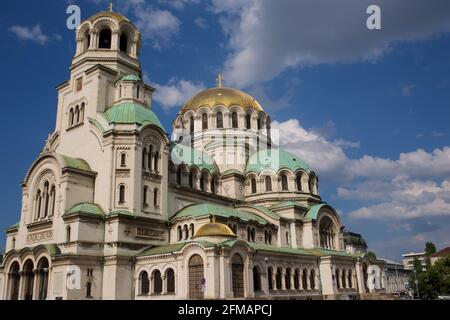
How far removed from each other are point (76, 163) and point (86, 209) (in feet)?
15.6

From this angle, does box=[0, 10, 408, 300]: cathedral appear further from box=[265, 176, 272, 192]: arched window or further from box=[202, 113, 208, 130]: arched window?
box=[202, 113, 208, 130]: arched window

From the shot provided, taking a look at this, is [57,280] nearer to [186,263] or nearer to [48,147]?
[186,263]

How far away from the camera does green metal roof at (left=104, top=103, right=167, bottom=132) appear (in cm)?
3678

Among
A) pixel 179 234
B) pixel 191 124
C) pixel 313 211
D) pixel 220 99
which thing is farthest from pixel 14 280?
pixel 220 99

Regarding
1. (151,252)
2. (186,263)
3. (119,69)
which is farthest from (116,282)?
(119,69)

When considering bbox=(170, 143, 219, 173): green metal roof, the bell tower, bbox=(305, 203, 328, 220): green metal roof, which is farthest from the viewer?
bbox=(305, 203, 328, 220): green metal roof

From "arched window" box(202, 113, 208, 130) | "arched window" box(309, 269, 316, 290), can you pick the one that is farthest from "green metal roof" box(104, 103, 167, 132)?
"arched window" box(309, 269, 316, 290)

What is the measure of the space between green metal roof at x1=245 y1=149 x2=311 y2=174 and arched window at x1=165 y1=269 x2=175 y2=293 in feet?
65.4

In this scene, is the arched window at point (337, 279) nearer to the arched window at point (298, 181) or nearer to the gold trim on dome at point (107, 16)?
the arched window at point (298, 181)

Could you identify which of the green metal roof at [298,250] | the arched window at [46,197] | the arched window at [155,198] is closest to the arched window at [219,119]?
the green metal roof at [298,250]

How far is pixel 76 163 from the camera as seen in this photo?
36031 millimetres

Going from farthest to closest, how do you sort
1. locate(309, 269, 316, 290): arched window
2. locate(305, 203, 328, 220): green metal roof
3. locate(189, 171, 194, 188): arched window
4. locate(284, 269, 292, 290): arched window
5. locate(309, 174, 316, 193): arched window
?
locate(309, 174, 316, 193): arched window < locate(305, 203, 328, 220): green metal roof < locate(189, 171, 194, 188): arched window < locate(309, 269, 316, 290): arched window < locate(284, 269, 292, 290): arched window

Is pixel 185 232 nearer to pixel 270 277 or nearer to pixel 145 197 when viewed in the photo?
pixel 145 197
